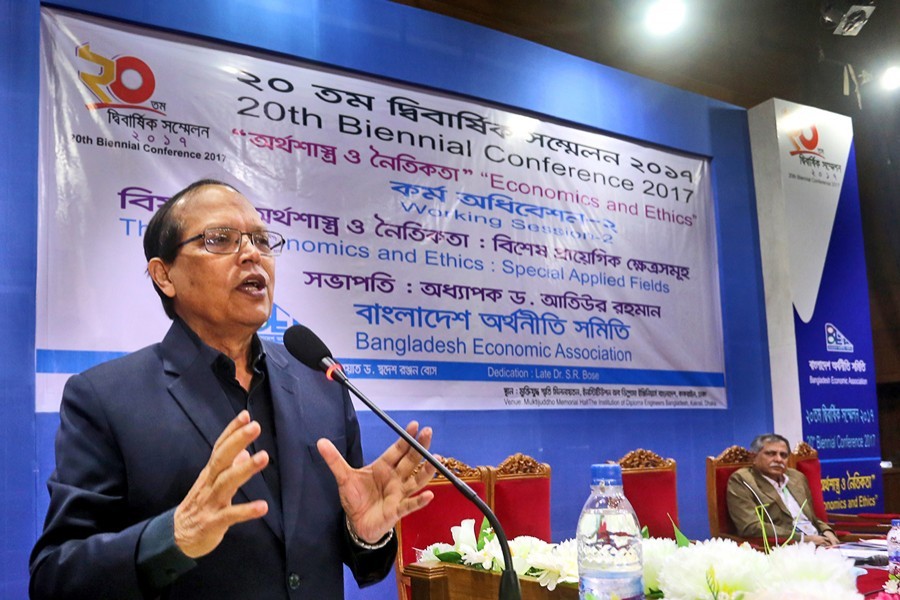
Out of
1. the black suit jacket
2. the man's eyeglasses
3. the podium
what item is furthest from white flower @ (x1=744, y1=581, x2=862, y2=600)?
the man's eyeglasses

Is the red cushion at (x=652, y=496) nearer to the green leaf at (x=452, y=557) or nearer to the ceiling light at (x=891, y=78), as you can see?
the green leaf at (x=452, y=557)

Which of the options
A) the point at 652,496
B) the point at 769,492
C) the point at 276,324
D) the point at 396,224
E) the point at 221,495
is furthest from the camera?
the point at 769,492

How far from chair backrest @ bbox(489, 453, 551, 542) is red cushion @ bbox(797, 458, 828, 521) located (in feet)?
5.90

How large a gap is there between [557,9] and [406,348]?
8.69 feet

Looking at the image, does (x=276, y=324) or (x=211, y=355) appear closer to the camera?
(x=211, y=355)

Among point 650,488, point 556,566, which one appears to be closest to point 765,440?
point 650,488

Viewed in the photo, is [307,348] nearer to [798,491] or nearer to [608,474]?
[608,474]

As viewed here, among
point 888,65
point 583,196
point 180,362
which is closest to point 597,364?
point 583,196

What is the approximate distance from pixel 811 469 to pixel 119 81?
380cm

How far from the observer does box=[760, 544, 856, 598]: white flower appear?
1183mm

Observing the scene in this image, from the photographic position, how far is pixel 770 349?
16.7 feet

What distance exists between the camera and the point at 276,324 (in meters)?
3.30

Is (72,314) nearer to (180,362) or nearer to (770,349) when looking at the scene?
(180,362)

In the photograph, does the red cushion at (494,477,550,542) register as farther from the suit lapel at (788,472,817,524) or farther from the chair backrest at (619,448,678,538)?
the suit lapel at (788,472,817,524)
